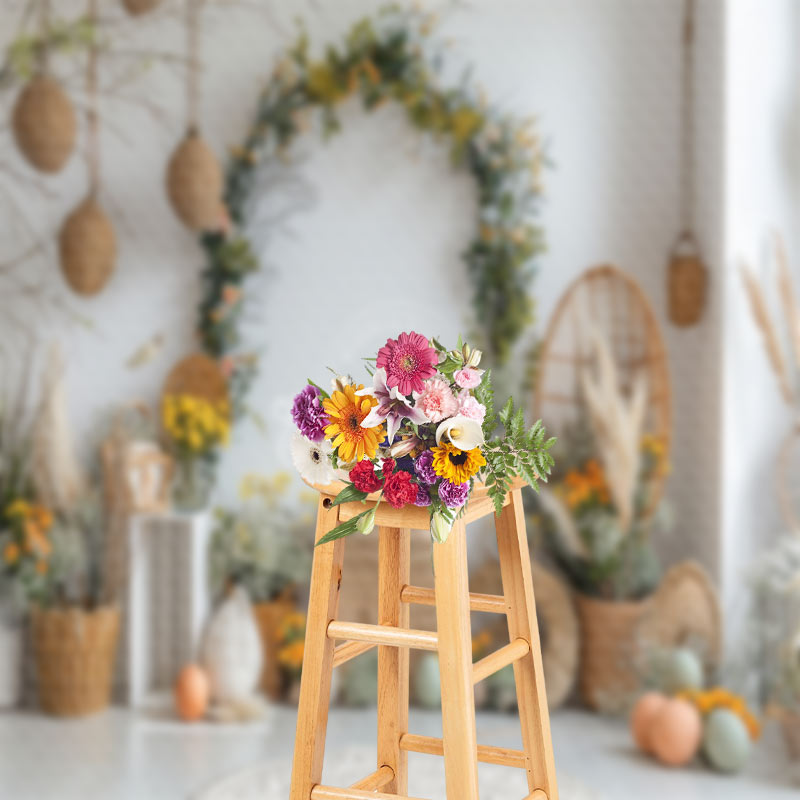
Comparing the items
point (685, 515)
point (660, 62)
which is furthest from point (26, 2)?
point (685, 515)

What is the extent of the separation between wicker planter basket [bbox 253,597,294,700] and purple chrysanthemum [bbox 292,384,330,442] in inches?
106

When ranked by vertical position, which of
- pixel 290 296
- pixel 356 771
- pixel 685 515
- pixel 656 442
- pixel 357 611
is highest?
pixel 290 296

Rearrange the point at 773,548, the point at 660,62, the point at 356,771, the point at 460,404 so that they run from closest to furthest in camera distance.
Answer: the point at 460,404, the point at 356,771, the point at 773,548, the point at 660,62

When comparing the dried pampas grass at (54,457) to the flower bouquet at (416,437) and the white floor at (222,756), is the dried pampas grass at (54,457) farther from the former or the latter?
the flower bouquet at (416,437)

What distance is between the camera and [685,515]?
429 cm

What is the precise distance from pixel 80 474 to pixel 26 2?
1.95 meters

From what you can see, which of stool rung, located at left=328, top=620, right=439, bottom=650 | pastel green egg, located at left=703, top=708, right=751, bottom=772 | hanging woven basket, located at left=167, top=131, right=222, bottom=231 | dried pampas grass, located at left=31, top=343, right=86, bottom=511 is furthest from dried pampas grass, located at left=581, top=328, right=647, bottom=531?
stool rung, located at left=328, top=620, right=439, bottom=650

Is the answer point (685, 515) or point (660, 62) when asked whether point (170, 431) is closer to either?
point (685, 515)

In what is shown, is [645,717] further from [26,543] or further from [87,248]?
[87,248]

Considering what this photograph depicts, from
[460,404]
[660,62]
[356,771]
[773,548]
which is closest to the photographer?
[460,404]

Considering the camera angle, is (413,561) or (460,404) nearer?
(460,404)

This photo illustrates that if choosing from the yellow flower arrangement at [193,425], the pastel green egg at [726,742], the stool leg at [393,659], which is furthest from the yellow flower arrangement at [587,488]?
the stool leg at [393,659]

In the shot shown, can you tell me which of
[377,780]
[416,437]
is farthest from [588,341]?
[416,437]

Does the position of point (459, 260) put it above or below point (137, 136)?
below
